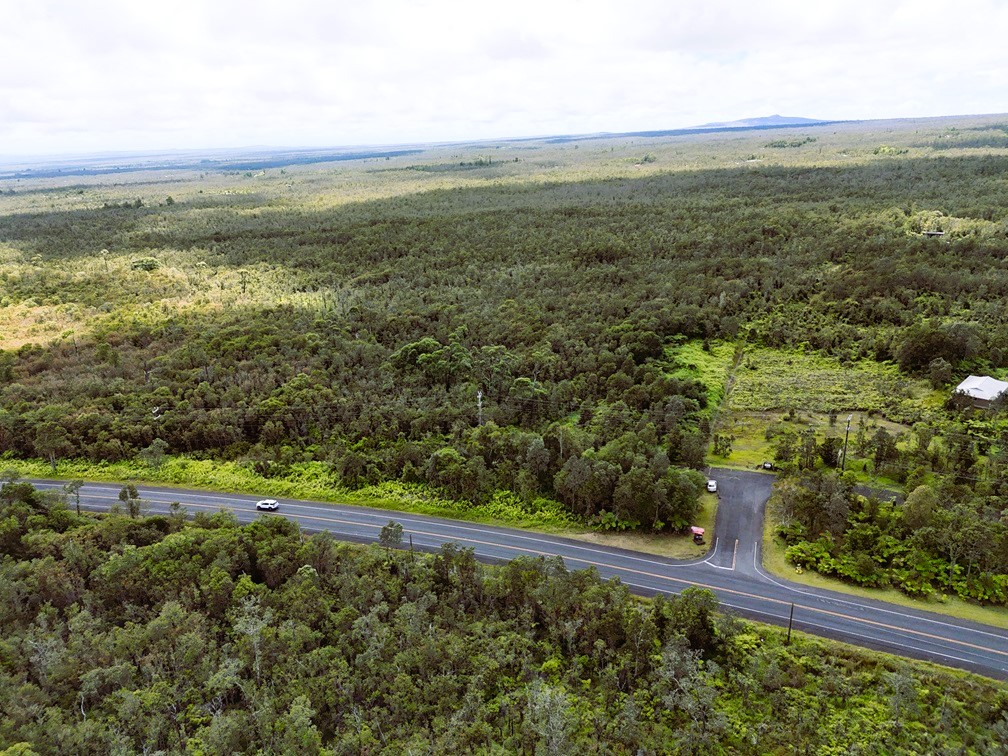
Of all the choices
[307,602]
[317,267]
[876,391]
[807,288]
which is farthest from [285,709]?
[317,267]

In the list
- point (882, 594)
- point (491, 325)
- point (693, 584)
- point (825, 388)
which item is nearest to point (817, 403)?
point (825, 388)

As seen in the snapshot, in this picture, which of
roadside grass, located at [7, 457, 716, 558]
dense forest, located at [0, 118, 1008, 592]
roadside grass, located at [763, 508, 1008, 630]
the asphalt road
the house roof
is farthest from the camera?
the house roof

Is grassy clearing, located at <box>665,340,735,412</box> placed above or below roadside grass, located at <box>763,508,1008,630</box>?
above

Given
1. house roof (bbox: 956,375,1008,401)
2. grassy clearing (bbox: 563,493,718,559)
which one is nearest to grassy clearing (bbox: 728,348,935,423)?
house roof (bbox: 956,375,1008,401)

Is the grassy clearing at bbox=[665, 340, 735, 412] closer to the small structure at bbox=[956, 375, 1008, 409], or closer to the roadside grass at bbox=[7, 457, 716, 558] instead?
the roadside grass at bbox=[7, 457, 716, 558]

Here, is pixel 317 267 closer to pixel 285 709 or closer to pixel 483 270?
pixel 483 270

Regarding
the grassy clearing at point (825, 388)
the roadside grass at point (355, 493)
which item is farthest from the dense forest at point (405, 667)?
the grassy clearing at point (825, 388)
